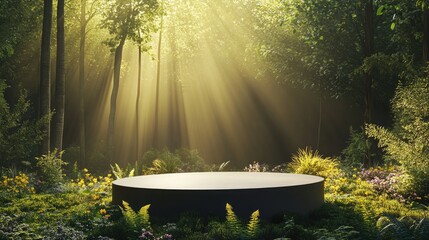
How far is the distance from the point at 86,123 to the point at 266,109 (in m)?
9.08

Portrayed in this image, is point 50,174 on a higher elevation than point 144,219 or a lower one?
lower

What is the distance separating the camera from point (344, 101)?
73.4 ft

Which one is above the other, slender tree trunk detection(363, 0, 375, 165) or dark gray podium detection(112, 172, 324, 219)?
slender tree trunk detection(363, 0, 375, 165)

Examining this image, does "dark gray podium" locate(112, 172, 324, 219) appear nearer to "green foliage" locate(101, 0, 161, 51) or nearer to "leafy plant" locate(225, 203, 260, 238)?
"leafy plant" locate(225, 203, 260, 238)

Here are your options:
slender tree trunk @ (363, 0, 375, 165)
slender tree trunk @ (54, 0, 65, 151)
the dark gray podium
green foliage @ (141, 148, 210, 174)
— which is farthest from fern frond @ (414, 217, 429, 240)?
slender tree trunk @ (54, 0, 65, 151)

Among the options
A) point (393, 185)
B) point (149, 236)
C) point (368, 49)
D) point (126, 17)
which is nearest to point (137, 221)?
point (149, 236)

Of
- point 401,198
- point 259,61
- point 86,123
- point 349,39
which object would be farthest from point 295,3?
point 86,123

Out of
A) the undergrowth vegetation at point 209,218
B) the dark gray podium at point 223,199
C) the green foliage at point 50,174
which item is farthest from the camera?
the green foliage at point 50,174

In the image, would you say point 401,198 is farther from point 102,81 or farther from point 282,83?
point 102,81

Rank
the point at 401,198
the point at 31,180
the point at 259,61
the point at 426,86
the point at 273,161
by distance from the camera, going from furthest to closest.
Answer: the point at 273,161
the point at 259,61
the point at 31,180
the point at 426,86
the point at 401,198

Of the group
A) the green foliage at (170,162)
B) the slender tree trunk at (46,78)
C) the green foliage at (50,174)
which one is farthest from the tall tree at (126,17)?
the green foliage at (50,174)

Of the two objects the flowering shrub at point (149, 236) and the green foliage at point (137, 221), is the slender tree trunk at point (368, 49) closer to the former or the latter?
the green foliage at point (137, 221)

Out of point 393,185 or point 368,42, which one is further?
point 368,42

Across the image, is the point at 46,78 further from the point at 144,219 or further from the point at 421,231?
the point at 421,231
